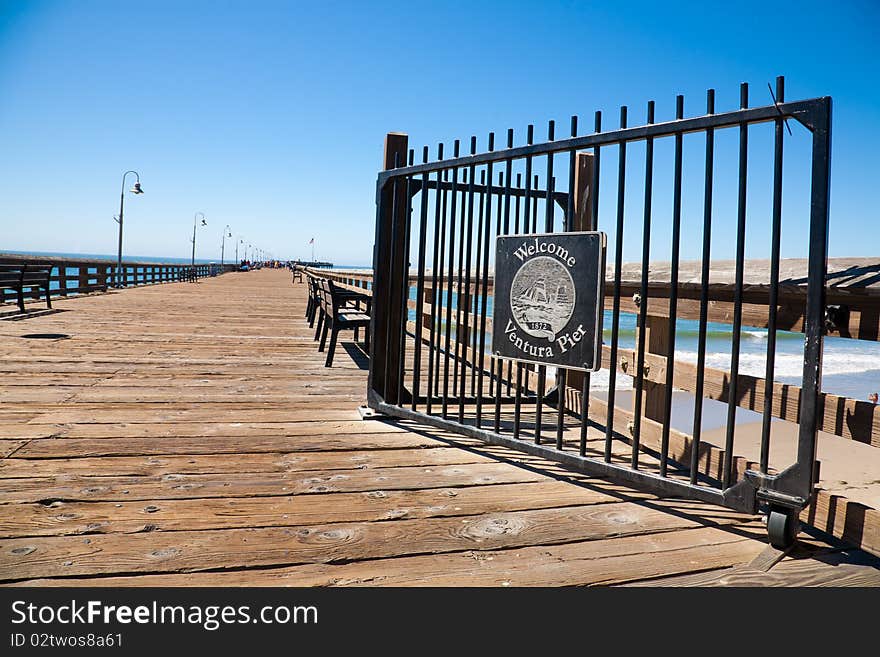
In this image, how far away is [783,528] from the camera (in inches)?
82.0

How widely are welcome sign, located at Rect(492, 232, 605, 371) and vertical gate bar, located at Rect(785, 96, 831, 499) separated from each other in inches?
33.7

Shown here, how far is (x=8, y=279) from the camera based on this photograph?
9805mm

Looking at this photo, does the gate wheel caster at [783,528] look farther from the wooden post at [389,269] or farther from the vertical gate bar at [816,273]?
the wooden post at [389,269]

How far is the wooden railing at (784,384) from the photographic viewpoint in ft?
6.71

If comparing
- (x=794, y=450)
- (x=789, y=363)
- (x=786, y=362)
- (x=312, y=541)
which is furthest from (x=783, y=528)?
(x=786, y=362)

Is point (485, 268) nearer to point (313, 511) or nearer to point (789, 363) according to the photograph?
point (313, 511)

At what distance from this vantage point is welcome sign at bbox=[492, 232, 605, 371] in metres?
2.81

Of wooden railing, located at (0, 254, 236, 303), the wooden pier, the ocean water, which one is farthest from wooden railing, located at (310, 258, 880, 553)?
wooden railing, located at (0, 254, 236, 303)

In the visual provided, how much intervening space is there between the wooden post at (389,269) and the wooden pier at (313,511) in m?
0.44

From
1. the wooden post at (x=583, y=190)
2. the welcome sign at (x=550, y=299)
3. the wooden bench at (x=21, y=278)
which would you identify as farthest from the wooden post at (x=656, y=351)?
the wooden bench at (x=21, y=278)

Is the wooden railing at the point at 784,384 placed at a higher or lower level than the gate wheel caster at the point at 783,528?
higher
